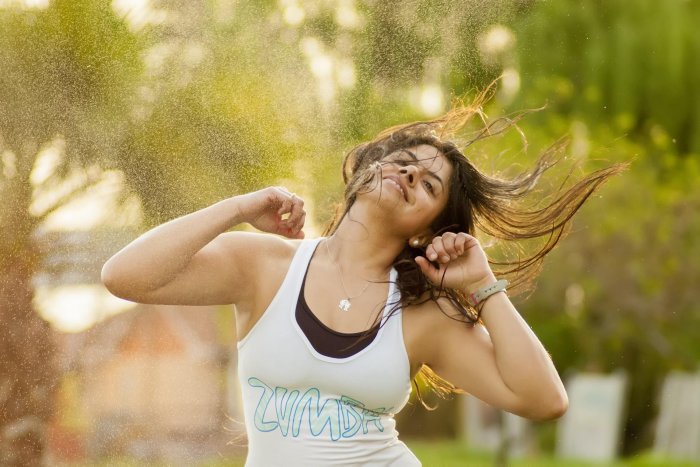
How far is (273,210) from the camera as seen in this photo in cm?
236

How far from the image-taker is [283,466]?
7.45 ft

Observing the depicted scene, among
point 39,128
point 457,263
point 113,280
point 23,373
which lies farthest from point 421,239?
point 23,373

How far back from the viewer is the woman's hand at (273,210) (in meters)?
2.30

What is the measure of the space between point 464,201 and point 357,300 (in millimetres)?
374

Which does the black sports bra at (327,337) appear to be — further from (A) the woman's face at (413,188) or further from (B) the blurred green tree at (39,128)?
(B) the blurred green tree at (39,128)

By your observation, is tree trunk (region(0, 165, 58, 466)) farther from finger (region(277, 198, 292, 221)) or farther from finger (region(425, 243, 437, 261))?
finger (region(425, 243, 437, 261))

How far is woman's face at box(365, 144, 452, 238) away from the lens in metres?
2.40

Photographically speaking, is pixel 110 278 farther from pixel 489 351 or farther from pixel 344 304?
pixel 489 351

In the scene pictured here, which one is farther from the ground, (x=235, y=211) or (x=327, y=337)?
(x=235, y=211)

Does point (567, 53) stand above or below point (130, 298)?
above

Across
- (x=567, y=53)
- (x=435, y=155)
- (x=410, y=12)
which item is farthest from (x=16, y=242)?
(x=567, y=53)

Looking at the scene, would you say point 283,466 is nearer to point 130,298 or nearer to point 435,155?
point 130,298

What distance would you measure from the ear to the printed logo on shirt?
16.4 inches

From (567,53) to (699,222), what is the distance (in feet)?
6.75
